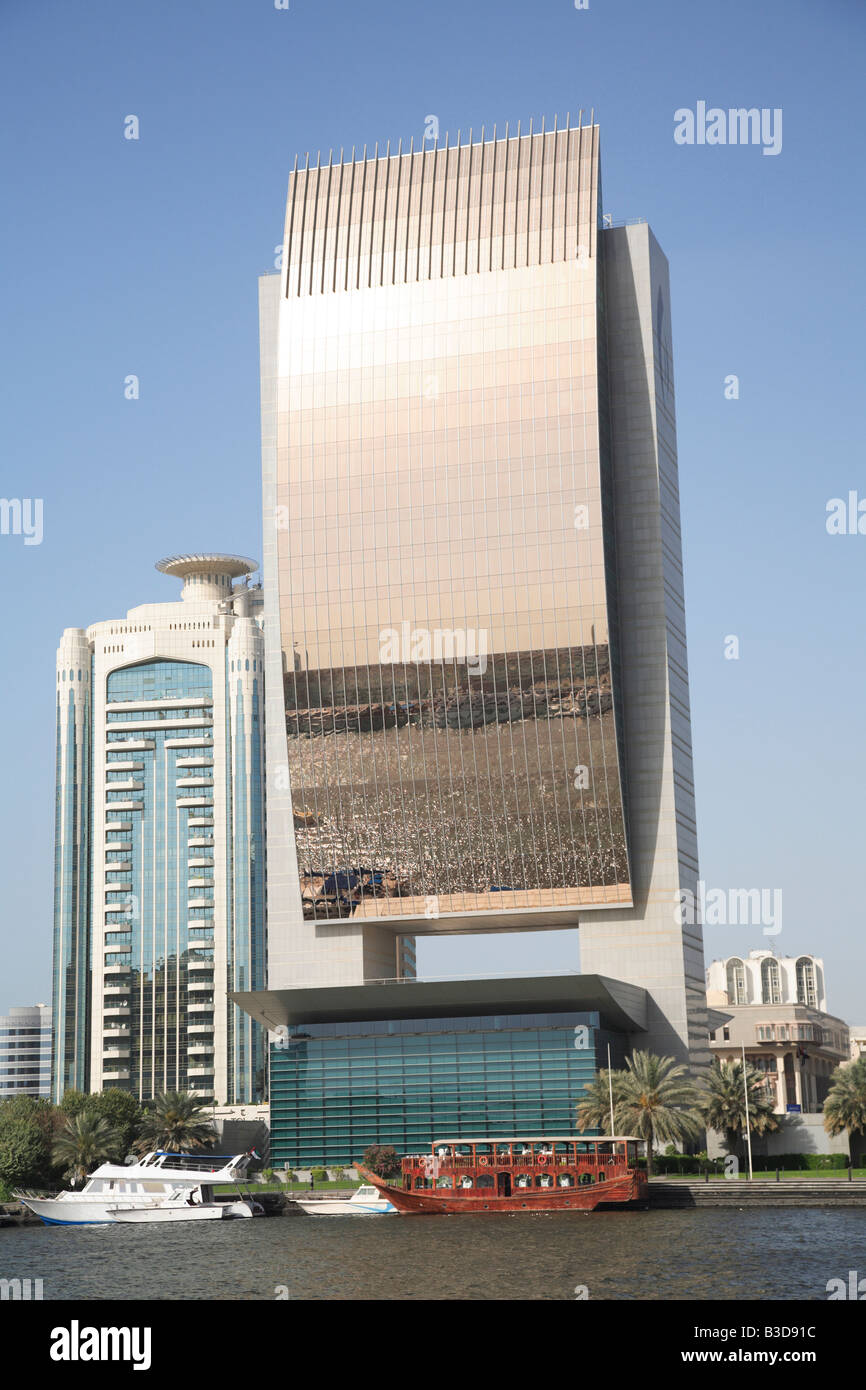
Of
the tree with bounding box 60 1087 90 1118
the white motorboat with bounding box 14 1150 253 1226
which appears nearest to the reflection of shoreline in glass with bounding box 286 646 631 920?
the tree with bounding box 60 1087 90 1118

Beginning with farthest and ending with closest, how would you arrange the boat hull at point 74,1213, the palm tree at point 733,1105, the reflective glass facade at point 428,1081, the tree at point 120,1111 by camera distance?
1. the tree at point 120,1111
2. the reflective glass facade at point 428,1081
3. the palm tree at point 733,1105
4. the boat hull at point 74,1213

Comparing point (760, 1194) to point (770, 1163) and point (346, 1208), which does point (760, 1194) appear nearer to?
point (770, 1163)

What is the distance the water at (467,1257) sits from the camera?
2122 inches

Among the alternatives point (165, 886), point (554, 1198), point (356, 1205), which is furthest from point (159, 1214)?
point (165, 886)

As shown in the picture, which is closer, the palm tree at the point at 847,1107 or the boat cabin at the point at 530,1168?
the boat cabin at the point at 530,1168

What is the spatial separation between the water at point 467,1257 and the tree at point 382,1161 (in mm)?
25210

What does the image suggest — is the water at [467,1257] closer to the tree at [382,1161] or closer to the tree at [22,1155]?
the tree at [22,1155]

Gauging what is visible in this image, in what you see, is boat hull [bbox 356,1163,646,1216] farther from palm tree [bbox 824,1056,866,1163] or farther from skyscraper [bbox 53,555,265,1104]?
skyscraper [bbox 53,555,265,1104]

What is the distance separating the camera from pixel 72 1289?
5809 centimetres

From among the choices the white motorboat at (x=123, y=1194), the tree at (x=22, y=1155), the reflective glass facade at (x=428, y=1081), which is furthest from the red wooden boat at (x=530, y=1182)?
the tree at (x=22, y=1155)

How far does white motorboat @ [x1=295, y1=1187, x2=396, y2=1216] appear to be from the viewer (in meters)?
101

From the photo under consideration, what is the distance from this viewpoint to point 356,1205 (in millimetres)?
102438

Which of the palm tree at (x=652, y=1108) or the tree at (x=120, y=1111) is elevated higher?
the palm tree at (x=652, y=1108)
